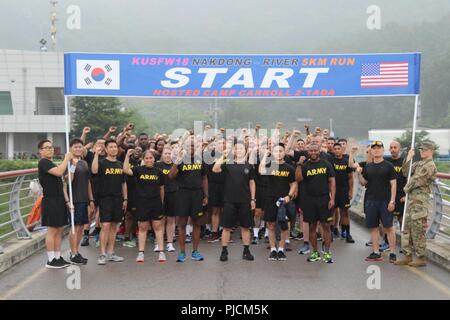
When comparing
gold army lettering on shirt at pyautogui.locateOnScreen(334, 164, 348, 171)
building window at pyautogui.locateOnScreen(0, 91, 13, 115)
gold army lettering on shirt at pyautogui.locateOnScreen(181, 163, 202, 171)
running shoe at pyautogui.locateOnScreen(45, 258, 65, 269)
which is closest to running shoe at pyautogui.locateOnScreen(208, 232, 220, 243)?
gold army lettering on shirt at pyautogui.locateOnScreen(181, 163, 202, 171)

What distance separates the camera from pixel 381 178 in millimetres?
7934

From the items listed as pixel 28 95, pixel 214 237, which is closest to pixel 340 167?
pixel 214 237

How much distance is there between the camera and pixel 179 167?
26.9 feet

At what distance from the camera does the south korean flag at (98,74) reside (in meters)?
9.19

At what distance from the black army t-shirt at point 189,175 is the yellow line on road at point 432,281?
3519mm

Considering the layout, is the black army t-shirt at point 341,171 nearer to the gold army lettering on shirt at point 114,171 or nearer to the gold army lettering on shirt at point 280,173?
the gold army lettering on shirt at point 280,173

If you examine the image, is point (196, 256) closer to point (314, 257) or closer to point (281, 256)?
point (281, 256)

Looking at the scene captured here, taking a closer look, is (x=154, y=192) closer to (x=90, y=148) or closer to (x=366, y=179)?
(x=90, y=148)

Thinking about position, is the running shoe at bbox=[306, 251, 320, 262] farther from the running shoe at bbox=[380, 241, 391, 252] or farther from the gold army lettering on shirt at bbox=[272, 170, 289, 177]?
the running shoe at bbox=[380, 241, 391, 252]

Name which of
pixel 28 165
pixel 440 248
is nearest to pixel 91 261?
pixel 440 248

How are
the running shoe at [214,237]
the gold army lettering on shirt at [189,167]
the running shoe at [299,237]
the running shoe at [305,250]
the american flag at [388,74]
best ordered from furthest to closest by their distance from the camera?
the running shoe at [299,237]
the running shoe at [214,237]
the american flag at [388,74]
the running shoe at [305,250]
the gold army lettering on shirt at [189,167]

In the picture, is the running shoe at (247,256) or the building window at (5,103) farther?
the building window at (5,103)

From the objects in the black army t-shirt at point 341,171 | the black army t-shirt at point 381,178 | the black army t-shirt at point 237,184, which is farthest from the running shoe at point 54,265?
Result: the black army t-shirt at point 341,171

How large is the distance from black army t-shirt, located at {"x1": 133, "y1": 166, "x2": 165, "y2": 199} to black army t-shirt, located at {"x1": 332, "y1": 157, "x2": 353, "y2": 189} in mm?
3616
